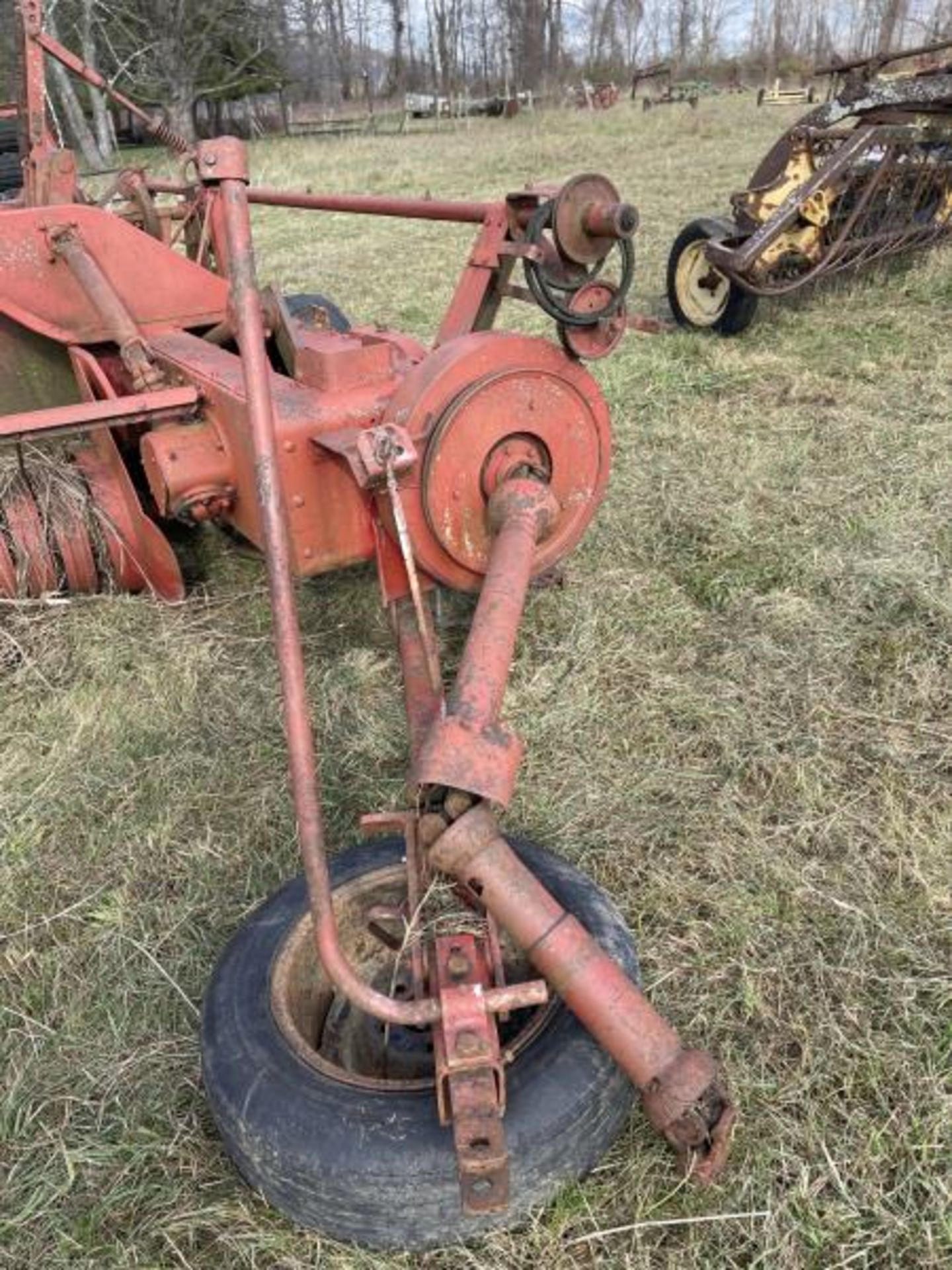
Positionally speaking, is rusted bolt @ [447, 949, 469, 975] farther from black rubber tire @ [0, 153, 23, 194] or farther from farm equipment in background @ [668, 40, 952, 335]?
black rubber tire @ [0, 153, 23, 194]

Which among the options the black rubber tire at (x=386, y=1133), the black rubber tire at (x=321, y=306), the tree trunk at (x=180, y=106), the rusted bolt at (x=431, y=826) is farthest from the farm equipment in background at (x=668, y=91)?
the black rubber tire at (x=386, y=1133)

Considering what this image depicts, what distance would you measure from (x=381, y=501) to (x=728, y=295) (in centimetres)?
436

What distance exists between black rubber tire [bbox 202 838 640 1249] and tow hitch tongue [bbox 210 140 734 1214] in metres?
0.07

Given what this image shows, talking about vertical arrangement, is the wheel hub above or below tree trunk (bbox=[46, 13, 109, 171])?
below

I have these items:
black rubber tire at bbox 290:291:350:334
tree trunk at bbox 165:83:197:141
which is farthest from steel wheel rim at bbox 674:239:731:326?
tree trunk at bbox 165:83:197:141

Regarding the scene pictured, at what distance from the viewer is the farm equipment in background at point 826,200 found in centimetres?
537

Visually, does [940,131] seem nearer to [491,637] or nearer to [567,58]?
[491,637]

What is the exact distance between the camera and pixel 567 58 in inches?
1859

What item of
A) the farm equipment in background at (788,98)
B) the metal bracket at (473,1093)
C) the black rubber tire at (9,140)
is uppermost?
the farm equipment in background at (788,98)

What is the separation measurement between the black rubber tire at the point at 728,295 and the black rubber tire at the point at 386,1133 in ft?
16.6

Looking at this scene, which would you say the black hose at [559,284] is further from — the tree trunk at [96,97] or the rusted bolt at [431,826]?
the tree trunk at [96,97]

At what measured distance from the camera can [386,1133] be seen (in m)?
1.44

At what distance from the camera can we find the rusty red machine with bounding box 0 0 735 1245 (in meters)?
1.45

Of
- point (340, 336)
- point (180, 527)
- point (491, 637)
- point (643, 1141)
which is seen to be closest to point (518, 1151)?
point (643, 1141)
